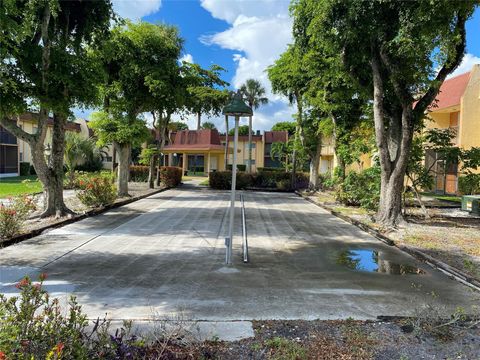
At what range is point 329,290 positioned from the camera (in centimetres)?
585

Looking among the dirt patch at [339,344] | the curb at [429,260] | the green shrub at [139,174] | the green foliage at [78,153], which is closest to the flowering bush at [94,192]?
the green foliage at [78,153]

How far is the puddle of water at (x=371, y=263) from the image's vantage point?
23.5ft

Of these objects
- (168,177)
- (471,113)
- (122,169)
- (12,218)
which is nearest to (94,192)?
(122,169)

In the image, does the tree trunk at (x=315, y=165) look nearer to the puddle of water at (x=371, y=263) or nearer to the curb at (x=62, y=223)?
the curb at (x=62, y=223)

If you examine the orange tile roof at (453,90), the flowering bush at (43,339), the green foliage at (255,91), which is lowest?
the flowering bush at (43,339)

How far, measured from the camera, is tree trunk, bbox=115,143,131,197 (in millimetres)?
18938

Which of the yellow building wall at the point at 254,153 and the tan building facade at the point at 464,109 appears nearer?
the tan building facade at the point at 464,109

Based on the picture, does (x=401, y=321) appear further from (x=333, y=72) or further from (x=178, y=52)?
(x=178, y=52)

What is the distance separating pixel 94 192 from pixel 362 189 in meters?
10.0

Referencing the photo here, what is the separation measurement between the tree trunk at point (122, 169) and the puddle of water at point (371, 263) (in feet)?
42.2

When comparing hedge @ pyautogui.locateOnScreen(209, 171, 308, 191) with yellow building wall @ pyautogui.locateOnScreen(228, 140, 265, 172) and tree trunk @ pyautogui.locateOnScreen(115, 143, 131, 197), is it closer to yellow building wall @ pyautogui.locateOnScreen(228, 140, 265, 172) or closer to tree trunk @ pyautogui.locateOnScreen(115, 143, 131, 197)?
tree trunk @ pyautogui.locateOnScreen(115, 143, 131, 197)

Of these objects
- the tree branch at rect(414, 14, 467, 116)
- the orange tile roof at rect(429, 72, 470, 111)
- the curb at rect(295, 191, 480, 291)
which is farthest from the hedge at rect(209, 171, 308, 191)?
the tree branch at rect(414, 14, 467, 116)

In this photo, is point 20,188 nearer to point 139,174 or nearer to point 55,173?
point 55,173

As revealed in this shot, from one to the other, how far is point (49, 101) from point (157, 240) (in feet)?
14.6
